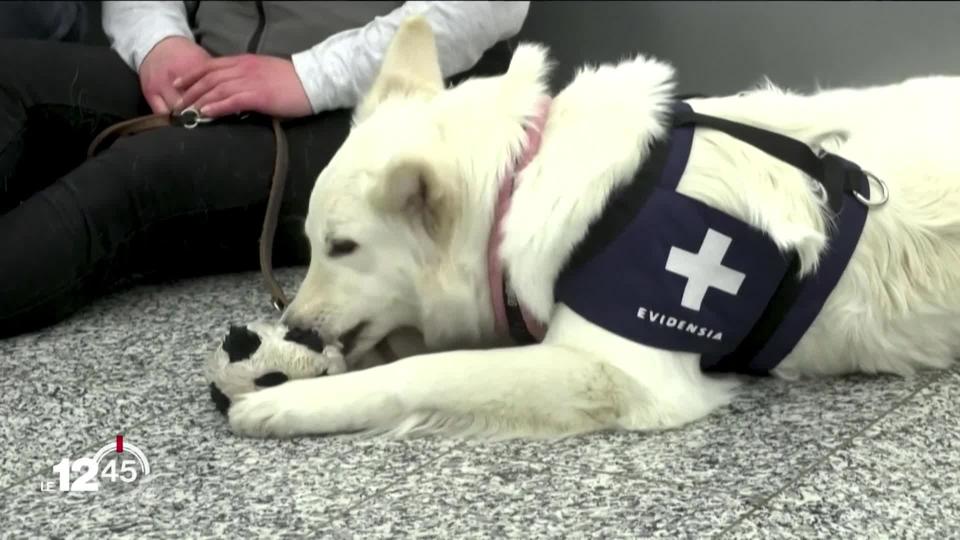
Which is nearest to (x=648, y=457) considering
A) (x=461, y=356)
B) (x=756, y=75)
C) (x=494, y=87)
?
(x=461, y=356)

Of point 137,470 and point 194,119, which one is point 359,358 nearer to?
point 137,470

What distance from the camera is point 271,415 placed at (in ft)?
4.37

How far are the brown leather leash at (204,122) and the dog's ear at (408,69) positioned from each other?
0.42 metres

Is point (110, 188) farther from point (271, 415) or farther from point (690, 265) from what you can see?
point (690, 265)

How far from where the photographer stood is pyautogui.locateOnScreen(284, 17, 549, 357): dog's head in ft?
4.55

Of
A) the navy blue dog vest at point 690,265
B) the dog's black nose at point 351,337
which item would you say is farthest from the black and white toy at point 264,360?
the navy blue dog vest at point 690,265

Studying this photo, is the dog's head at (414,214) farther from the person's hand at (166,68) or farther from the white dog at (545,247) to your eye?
the person's hand at (166,68)

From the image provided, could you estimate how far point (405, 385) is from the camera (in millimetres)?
1327

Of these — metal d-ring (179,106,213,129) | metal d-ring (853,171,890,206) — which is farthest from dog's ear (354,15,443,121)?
metal d-ring (853,171,890,206)

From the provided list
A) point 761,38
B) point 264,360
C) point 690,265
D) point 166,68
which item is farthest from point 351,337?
point 761,38

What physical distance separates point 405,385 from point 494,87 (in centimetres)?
47

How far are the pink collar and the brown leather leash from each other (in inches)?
22.8

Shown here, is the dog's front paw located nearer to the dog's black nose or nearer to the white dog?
the white dog

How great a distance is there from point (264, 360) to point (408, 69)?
0.51 meters
